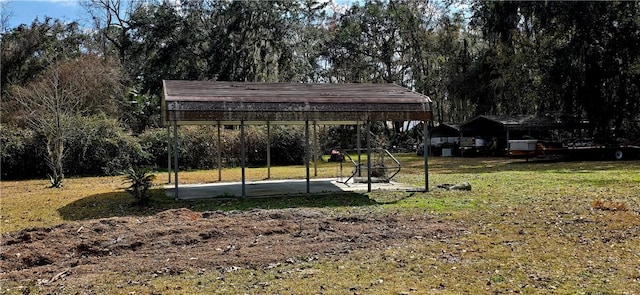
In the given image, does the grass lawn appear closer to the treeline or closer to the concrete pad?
the concrete pad

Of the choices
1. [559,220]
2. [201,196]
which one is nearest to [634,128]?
[559,220]

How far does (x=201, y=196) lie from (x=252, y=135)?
14082mm

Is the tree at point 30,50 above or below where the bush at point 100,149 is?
above

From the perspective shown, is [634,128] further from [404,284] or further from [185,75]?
[404,284]

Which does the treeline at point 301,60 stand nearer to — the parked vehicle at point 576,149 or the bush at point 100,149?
the bush at point 100,149

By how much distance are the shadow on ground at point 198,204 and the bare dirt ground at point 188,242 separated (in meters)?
1.57

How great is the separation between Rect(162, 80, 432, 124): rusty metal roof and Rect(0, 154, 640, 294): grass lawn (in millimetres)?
1876

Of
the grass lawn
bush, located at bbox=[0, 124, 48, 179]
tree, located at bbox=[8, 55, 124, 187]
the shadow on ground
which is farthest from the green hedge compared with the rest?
the grass lawn

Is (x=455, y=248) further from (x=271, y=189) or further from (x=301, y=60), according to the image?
(x=301, y=60)

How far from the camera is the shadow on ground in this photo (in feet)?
33.9

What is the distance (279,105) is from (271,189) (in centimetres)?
308

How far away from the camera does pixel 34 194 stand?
14062mm

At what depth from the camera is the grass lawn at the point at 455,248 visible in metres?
5.06

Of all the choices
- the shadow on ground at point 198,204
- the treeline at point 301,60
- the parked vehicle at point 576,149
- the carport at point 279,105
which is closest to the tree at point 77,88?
the treeline at point 301,60
